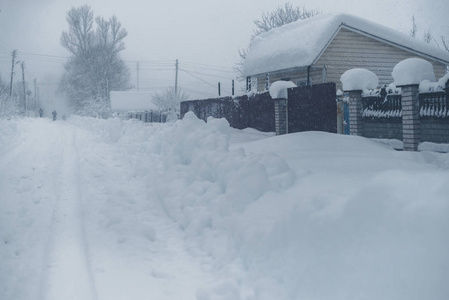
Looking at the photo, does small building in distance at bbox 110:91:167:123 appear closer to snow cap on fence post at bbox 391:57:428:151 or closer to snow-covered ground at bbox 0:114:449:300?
snow cap on fence post at bbox 391:57:428:151

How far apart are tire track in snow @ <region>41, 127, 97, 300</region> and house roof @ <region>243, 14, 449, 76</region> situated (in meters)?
15.2

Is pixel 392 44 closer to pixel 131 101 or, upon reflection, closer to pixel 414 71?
pixel 414 71

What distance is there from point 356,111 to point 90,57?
5152cm

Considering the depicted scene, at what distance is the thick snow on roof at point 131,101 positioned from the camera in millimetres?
56812

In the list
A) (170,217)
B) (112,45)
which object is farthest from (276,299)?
(112,45)

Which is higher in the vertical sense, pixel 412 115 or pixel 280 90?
pixel 280 90

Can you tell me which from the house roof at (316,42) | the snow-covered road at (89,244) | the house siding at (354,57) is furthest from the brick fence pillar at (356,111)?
the house siding at (354,57)

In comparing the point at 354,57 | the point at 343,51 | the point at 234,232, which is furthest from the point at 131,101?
the point at 234,232

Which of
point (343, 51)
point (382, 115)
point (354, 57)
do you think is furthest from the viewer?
point (354, 57)

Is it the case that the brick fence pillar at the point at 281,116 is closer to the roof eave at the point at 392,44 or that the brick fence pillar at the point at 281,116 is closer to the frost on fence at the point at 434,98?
the frost on fence at the point at 434,98

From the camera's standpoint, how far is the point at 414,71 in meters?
9.88

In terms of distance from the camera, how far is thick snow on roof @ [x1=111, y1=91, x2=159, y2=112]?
56812 mm

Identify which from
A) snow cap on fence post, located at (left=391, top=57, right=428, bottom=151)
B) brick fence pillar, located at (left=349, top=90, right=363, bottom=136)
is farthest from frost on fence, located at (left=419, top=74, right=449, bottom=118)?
brick fence pillar, located at (left=349, top=90, right=363, bottom=136)

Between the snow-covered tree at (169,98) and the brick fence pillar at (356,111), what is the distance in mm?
42141
